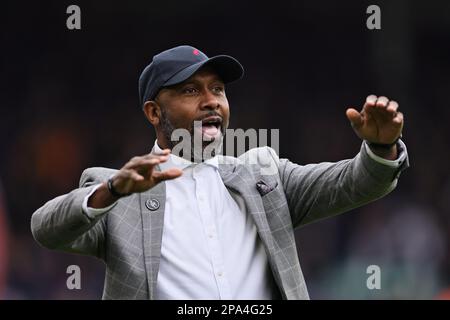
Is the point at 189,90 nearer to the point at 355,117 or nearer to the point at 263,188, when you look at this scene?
the point at 263,188

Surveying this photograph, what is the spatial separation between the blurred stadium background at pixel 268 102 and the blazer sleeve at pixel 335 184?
3184mm

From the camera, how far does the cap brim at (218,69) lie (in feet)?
9.46

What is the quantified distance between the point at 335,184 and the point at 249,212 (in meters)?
0.28

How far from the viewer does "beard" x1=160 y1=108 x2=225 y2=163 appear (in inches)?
114

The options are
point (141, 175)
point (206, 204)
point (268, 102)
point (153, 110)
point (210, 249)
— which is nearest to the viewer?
point (141, 175)

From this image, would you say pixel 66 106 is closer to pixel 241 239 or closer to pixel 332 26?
pixel 332 26

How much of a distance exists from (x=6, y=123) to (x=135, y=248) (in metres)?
3.52

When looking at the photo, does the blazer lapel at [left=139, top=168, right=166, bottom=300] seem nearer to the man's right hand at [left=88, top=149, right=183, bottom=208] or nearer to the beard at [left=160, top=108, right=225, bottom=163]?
the beard at [left=160, top=108, right=225, bottom=163]

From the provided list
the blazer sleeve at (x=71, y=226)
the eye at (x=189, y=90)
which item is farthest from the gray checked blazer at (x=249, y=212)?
the eye at (x=189, y=90)

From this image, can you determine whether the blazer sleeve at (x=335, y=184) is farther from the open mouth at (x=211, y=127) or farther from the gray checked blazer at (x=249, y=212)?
the open mouth at (x=211, y=127)

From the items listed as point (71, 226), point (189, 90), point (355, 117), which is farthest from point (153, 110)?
point (355, 117)

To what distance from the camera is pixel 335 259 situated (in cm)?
606

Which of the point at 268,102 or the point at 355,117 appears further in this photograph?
the point at 268,102

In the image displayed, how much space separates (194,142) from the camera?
9.53 feet
